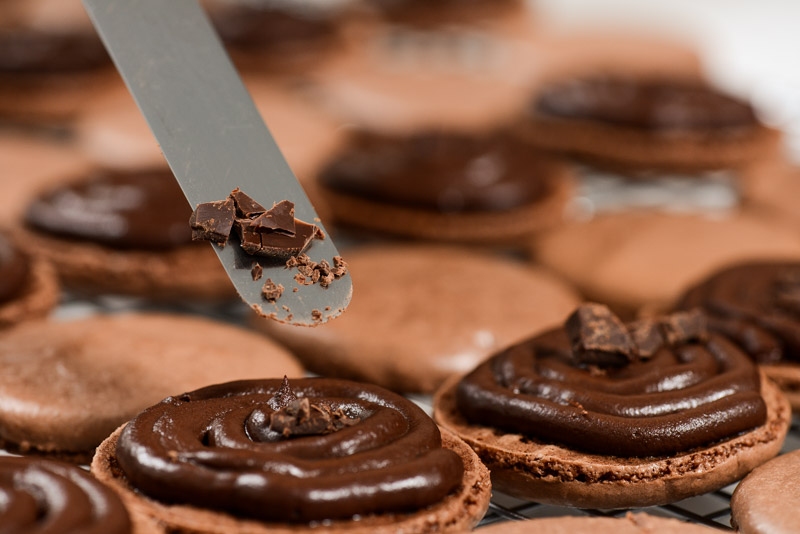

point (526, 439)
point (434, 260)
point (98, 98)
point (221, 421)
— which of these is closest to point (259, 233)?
point (221, 421)

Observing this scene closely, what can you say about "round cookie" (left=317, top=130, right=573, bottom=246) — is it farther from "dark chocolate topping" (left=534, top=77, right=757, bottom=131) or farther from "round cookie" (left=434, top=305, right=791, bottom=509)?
"round cookie" (left=434, top=305, right=791, bottom=509)

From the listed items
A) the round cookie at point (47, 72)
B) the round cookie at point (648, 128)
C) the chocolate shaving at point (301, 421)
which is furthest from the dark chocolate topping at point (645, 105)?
the chocolate shaving at point (301, 421)

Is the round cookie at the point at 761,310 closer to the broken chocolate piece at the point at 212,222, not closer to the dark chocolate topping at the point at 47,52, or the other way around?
the broken chocolate piece at the point at 212,222

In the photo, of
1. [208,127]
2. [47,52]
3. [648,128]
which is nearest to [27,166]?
[47,52]

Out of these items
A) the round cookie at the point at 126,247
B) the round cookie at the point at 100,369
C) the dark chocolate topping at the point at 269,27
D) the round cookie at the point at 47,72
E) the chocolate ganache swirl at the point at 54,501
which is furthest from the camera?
the dark chocolate topping at the point at 269,27

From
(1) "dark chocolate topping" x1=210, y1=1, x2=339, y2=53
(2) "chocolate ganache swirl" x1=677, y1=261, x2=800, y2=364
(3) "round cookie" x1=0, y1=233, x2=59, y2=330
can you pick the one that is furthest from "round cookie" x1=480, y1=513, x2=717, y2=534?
(1) "dark chocolate topping" x1=210, y1=1, x2=339, y2=53

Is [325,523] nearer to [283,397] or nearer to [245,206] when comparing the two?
[283,397]

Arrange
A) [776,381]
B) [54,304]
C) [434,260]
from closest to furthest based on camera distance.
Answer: [776,381]
[54,304]
[434,260]

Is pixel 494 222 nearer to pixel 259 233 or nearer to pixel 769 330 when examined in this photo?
pixel 769 330

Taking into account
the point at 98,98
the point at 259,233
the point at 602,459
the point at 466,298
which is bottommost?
the point at 98,98
